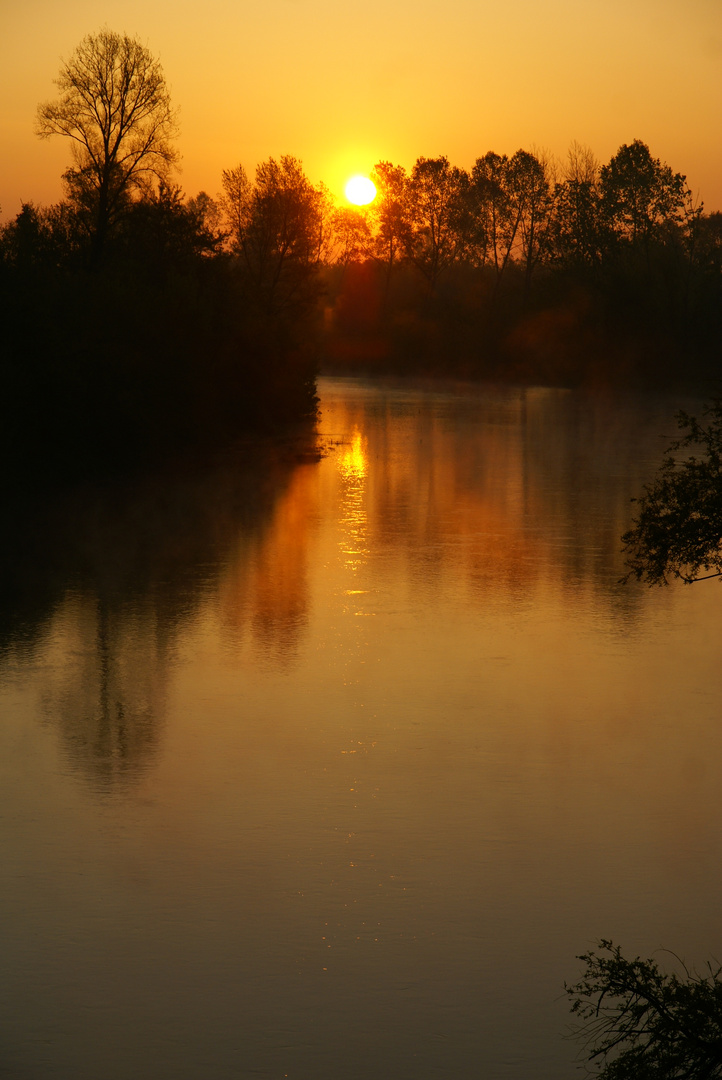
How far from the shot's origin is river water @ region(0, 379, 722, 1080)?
5805 millimetres

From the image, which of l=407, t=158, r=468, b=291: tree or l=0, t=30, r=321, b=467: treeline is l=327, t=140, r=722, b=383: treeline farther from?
l=0, t=30, r=321, b=467: treeline

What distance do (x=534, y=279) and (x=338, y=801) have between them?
277ft

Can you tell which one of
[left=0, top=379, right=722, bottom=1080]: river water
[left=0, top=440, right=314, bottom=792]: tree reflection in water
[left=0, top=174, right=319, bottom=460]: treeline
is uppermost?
[left=0, top=174, right=319, bottom=460]: treeline

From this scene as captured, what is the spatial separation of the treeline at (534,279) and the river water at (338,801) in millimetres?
58866

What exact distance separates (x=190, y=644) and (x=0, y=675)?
80.3 inches

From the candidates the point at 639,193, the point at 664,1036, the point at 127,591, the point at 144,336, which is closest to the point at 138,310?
the point at 144,336

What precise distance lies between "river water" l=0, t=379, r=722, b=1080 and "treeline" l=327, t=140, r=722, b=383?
58.9 metres

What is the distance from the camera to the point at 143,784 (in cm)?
873

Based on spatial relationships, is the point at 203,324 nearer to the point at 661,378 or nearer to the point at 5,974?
the point at 5,974

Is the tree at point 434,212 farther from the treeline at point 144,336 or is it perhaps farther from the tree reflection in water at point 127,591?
the tree reflection in water at point 127,591

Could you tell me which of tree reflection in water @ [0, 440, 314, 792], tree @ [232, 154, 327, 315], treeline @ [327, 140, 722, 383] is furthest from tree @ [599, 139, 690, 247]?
tree reflection in water @ [0, 440, 314, 792]

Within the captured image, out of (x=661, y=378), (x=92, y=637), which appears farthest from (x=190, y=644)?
(x=661, y=378)

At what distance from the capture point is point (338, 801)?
842 cm

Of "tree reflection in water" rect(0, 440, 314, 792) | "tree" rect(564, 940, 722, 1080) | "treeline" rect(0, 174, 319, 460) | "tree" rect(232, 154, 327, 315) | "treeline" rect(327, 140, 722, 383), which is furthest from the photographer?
"treeline" rect(327, 140, 722, 383)
